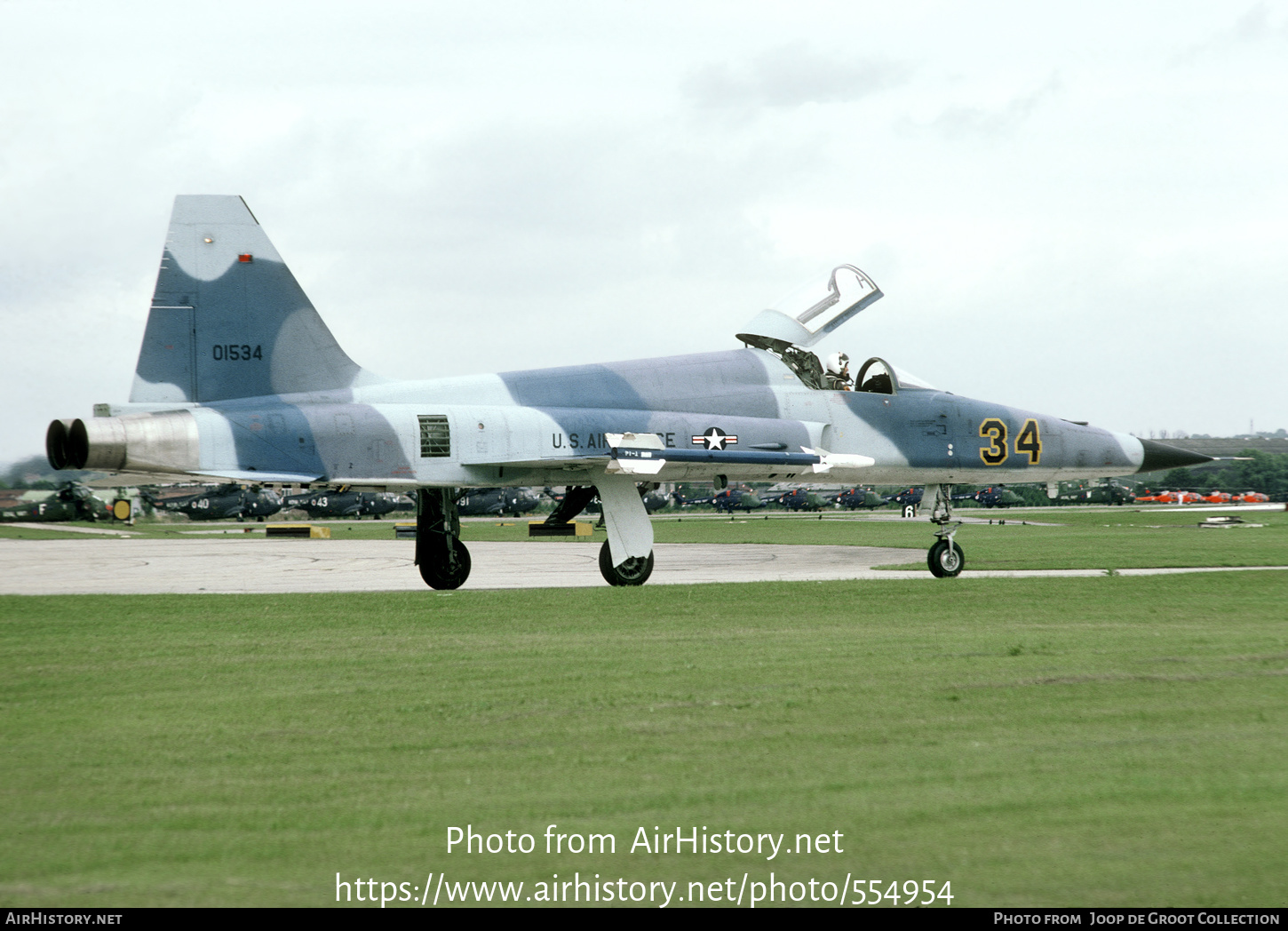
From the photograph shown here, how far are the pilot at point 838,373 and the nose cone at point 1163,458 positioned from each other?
234 inches

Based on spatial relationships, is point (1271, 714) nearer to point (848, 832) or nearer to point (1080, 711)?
point (1080, 711)

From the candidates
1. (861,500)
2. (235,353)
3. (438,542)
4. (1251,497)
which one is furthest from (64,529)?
(1251,497)

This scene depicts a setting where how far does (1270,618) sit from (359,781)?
10.7 m

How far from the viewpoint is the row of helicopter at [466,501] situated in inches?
1945

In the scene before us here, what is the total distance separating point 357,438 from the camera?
51.4 ft

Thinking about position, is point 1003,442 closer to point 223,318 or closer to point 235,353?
point 235,353

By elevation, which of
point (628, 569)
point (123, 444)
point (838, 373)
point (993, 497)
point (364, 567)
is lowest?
point (993, 497)

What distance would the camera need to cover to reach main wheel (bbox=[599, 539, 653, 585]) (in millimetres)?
17578

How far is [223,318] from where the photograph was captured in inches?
606

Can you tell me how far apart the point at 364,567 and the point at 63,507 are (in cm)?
3184

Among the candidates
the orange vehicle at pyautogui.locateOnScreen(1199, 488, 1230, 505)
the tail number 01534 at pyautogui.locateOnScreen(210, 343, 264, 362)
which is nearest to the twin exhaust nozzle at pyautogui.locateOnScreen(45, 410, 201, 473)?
the tail number 01534 at pyautogui.locateOnScreen(210, 343, 264, 362)

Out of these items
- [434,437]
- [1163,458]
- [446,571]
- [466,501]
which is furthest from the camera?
[466,501]

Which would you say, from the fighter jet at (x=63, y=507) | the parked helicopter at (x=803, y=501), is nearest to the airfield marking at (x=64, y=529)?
the fighter jet at (x=63, y=507)
